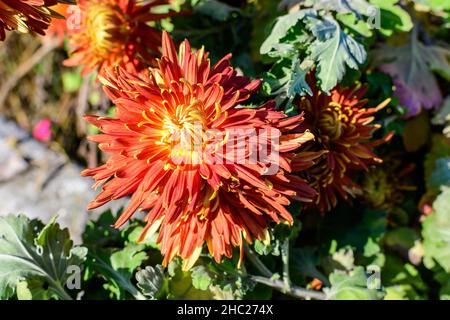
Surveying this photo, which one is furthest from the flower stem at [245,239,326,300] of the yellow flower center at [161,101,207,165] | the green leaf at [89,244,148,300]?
the yellow flower center at [161,101,207,165]

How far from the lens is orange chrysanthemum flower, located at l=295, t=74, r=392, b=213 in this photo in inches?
47.0

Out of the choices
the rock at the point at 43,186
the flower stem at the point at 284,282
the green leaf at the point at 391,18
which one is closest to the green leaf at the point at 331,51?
the green leaf at the point at 391,18

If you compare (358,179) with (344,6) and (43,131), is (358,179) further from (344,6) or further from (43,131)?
(43,131)

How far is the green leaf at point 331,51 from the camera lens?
118 centimetres

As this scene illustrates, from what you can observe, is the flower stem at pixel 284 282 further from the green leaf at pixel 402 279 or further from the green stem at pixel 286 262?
the green leaf at pixel 402 279

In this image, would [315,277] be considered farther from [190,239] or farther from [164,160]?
[164,160]

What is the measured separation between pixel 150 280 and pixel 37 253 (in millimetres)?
255

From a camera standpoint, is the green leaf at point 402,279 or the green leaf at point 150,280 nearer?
the green leaf at point 150,280

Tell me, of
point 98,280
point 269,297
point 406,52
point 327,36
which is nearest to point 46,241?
point 98,280

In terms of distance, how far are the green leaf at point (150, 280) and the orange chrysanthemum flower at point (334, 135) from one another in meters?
0.35

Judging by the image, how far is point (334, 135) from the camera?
1.19m

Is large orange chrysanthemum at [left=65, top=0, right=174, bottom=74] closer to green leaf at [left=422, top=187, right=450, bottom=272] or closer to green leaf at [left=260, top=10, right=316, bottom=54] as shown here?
green leaf at [left=260, top=10, right=316, bottom=54]

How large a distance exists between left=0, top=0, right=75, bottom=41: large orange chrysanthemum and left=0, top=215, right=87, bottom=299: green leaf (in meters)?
0.40

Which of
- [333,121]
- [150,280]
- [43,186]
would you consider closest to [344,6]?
[333,121]
